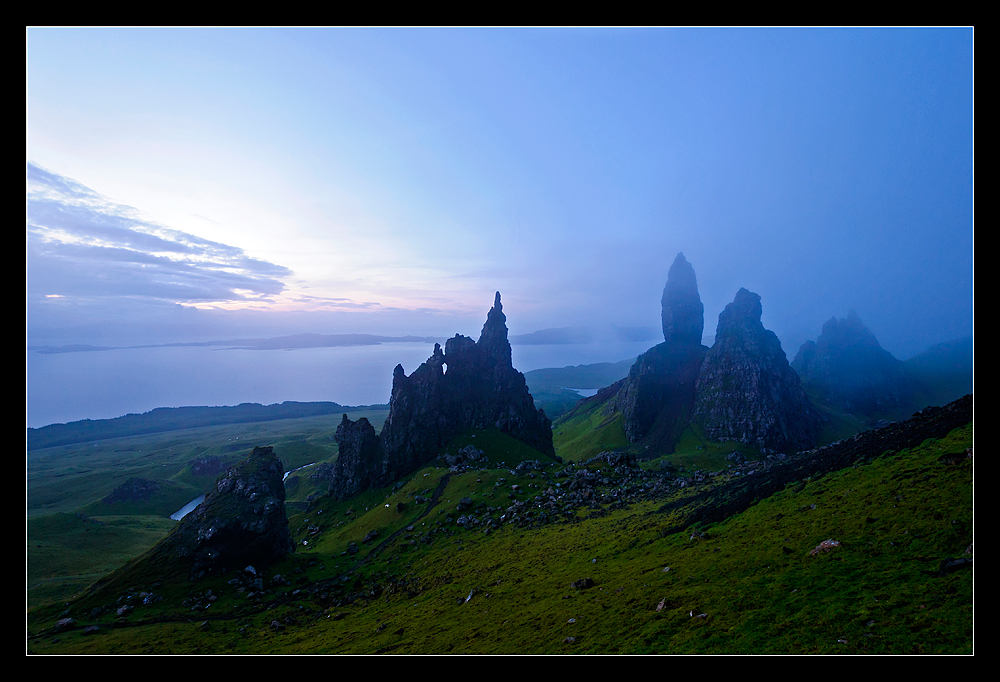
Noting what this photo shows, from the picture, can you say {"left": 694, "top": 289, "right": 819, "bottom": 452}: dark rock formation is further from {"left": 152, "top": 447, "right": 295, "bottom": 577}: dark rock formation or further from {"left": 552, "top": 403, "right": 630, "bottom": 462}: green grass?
{"left": 152, "top": 447, "right": 295, "bottom": 577}: dark rock formation

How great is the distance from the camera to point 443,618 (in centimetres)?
3503

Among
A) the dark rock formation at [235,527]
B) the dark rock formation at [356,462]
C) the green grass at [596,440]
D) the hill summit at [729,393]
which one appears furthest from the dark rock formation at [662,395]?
the dark rock formation at [235,527]

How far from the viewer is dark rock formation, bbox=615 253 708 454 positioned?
15975 cm

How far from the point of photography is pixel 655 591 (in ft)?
90.9

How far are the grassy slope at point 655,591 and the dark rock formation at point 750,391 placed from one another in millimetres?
109656

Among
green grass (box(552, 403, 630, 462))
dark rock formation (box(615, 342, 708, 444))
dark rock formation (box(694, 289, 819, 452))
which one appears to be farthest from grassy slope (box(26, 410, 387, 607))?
dark rock formation (box(694, 289, 819, 452))

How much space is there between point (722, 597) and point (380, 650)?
25680mm

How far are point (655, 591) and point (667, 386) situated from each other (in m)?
160

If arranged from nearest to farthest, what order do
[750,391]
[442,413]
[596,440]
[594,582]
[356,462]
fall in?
[594,582]
[356,462]
[442,413]
[750,391]
[596,440]

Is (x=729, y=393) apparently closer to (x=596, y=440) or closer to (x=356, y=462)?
(x=596, y=440)

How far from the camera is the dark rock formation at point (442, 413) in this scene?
3893 inches

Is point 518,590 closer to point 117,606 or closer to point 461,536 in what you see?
point 461,536

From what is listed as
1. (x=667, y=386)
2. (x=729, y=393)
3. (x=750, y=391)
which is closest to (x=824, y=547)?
(x=750, y=391)
